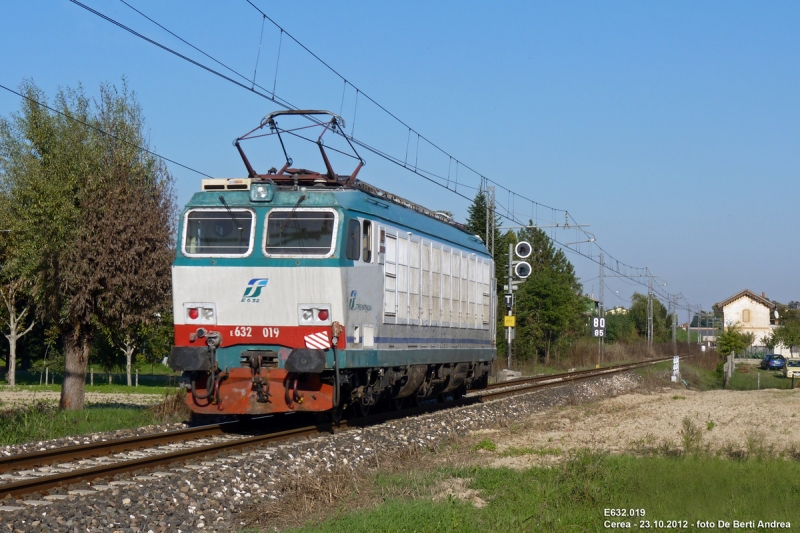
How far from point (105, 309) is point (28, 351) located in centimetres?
4425

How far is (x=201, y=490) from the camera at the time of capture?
965cm

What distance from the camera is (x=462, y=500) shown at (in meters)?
9.70

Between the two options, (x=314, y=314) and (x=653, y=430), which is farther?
(x=653, y=430)

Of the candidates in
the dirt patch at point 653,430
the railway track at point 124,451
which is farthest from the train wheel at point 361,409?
the dirt patch at point 653,430

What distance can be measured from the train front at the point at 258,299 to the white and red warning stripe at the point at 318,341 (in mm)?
15

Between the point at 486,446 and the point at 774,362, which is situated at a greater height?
the point at 774,362

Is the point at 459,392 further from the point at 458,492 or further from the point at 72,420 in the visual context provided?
the point at 458,492

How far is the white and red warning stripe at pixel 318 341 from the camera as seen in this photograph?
45.9 ft

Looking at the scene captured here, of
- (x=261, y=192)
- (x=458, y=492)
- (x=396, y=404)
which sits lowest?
(x=458, y=492)

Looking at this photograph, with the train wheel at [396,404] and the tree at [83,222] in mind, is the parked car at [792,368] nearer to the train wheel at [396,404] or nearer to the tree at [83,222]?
the train wheel at [396,404]

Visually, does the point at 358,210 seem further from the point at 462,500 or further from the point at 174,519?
the point at 174,519

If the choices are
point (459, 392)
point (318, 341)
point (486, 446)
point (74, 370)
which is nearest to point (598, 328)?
point (459, 392)

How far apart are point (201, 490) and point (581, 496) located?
397cm

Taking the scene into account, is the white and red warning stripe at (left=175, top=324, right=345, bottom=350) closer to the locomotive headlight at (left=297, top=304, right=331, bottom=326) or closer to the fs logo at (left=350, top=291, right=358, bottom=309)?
the locomotive headlight at (left=297, top=304, right=331, bottom=326)
